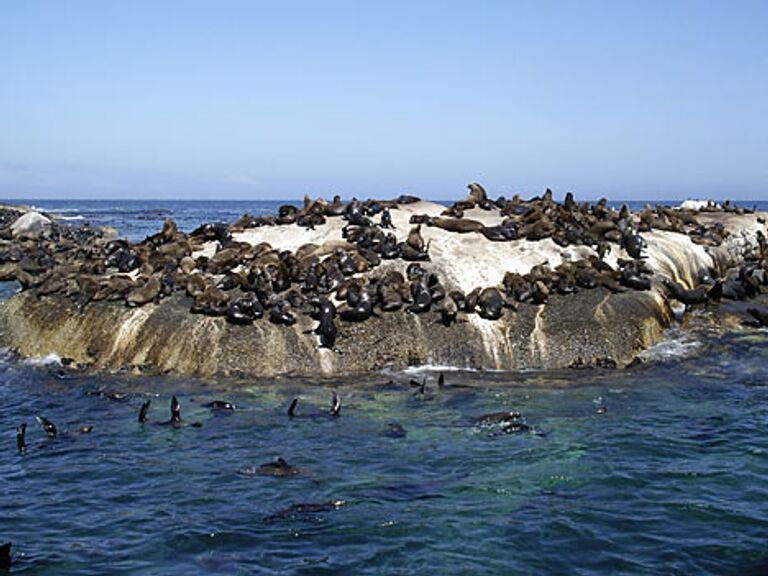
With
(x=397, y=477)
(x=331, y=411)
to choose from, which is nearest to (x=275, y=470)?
(x=397, y=477)

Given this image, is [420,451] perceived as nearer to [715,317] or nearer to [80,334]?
[80,334]

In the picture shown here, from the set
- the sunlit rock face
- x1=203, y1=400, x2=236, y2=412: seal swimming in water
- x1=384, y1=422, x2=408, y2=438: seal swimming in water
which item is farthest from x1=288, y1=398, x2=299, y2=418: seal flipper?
the sunlit rock face

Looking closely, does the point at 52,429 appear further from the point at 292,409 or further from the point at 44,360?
the point at 44,360

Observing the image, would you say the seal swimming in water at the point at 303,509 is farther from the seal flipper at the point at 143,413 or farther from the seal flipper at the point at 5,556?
the seal flipper at the point at 143,413

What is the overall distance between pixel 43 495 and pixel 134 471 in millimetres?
1335

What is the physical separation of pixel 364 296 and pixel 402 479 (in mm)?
7353

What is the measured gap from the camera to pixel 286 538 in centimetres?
990

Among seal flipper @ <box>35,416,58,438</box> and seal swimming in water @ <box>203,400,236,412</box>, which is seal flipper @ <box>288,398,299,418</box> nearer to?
seal swimming in water @ <box>203,400,236,412</box>

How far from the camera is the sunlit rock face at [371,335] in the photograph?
18.0 meters

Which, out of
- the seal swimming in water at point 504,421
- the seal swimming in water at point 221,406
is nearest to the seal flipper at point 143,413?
the seal swimming in water at point 221,406

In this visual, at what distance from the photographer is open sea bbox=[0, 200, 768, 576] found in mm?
9602

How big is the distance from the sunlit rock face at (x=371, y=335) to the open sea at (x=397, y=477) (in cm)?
71

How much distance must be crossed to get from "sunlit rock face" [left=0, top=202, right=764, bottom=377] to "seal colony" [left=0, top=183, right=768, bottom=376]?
0.11 ft

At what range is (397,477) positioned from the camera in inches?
469
